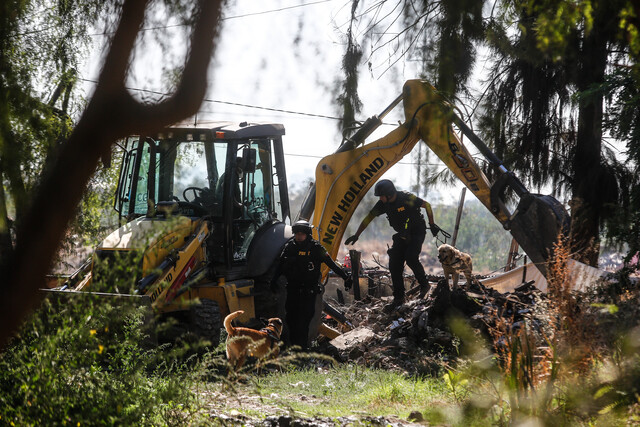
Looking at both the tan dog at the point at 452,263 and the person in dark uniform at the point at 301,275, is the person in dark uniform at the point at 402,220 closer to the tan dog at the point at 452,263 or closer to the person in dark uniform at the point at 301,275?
the tan dog at the point at 452,263

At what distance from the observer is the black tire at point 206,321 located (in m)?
8.20

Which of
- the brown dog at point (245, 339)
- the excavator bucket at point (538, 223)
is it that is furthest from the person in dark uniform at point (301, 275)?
the excavator bucket at point (538, 223)

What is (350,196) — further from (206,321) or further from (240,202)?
(206,321)

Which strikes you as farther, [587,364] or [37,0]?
[37,0]

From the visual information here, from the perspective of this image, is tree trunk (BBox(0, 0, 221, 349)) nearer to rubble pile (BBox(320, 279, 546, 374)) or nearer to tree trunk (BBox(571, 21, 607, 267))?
rubble pile (BBox(320, 279, 546, 374))

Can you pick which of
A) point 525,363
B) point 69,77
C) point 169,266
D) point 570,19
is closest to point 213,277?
point 169,266

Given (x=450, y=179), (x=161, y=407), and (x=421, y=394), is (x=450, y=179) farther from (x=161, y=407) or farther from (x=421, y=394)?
(x=161, y=407)

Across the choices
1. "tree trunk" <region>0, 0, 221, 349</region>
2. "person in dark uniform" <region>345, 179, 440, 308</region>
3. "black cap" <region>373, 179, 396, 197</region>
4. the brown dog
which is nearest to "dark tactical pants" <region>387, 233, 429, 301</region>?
"person in dark uniform" <region>345, 179, 440, 308</region>

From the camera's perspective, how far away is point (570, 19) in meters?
3.97

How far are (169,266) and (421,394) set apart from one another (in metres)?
3.22

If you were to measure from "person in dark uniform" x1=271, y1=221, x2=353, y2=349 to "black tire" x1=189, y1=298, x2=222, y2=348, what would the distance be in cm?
110

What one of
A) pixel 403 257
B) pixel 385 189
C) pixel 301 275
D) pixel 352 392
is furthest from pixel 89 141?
pixel 403 257

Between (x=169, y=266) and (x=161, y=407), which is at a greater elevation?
(x=169, y=266)

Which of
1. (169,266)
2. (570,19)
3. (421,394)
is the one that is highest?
(570,19)
